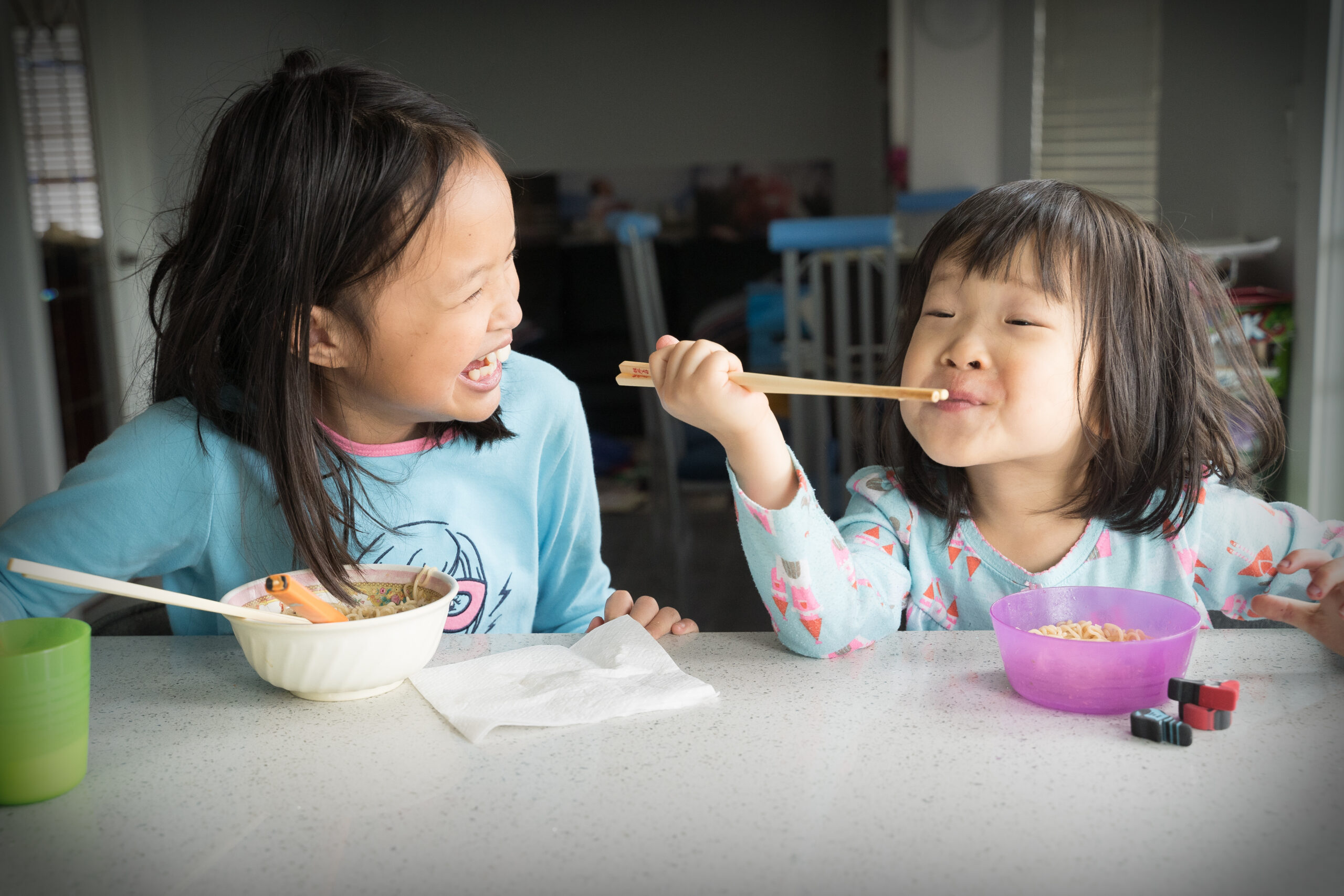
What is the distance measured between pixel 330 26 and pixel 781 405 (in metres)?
4.33


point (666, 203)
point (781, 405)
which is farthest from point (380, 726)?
point (666, 203)

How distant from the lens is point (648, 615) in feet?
3.03

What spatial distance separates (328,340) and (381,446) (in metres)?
0.15

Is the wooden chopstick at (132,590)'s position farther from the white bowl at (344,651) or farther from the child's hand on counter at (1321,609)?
the child's hand on counter at (1321,609)

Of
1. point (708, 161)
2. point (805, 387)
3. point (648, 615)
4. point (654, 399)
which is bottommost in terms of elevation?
point (654, 399)

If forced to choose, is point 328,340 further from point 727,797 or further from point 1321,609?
point 1321,609

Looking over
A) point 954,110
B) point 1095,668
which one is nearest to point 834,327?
point 954,110

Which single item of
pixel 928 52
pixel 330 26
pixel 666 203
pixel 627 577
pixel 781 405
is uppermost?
pixel 330 26

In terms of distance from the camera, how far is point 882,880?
0.52 meters

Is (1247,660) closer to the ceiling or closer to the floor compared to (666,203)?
closer to the floor

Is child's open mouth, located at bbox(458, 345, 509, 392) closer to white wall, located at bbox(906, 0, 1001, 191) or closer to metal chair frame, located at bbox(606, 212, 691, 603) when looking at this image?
metal chair frame, located at bbox(606, 212, 691, 603)

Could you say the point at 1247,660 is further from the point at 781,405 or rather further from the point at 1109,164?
the point at 1109,164

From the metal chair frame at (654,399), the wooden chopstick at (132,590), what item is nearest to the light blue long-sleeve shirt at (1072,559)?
the wooden chopstick at (132,590)

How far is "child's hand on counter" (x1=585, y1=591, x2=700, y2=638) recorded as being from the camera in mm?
886
